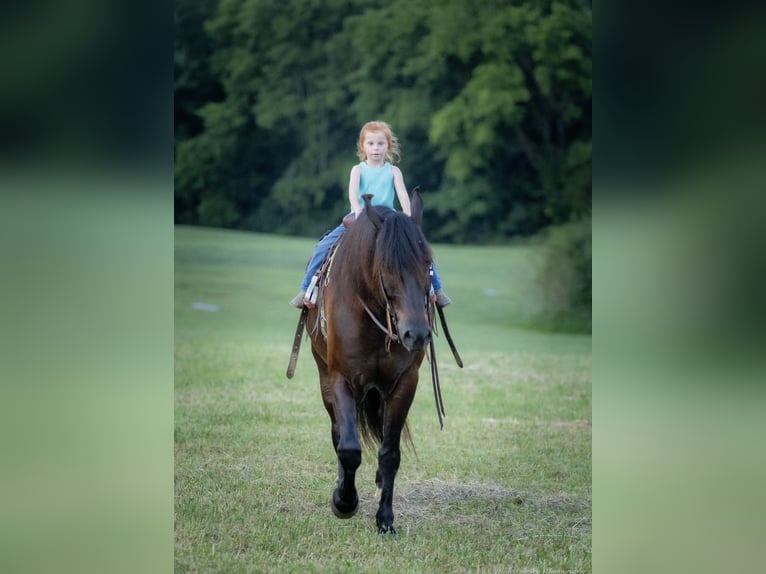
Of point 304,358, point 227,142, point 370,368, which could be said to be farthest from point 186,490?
point 227,142

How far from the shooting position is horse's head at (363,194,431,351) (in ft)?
13.7

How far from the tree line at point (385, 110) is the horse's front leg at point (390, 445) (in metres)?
13.8

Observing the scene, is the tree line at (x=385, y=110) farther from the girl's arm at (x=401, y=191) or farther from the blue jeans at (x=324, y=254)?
the girl's arm at (x=401, y=191)

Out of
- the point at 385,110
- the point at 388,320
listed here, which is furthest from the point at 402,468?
the point at 385,110

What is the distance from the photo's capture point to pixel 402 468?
648 cm

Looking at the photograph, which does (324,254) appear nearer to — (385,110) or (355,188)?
(355,188)

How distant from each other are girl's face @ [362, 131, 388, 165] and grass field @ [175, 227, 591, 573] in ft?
5.54

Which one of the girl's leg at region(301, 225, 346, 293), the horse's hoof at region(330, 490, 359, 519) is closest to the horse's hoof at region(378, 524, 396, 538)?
the horse's hoof at region(330, 490, 359, 519)

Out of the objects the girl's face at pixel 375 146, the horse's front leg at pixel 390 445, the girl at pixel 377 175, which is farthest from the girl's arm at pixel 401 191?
the horse's front leg at pixel 390 445

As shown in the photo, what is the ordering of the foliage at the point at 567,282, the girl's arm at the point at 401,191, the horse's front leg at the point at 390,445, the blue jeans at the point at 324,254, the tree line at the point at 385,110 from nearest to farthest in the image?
1. the horse's front leg at the point at 390,445
2. the girl's arm at the point at 401,191
3. the blue jeans at the point at 324,254
4. the foliage at the point at 567,282
5. the tree line at the point at 385,110

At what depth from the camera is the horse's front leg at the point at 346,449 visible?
15.4ft

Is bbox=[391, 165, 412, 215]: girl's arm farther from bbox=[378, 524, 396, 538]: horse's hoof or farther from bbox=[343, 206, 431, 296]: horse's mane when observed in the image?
bbox=[378, 524, 396, 538]: horse's hoof
